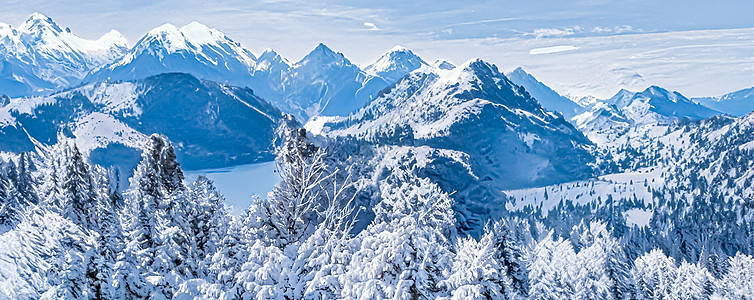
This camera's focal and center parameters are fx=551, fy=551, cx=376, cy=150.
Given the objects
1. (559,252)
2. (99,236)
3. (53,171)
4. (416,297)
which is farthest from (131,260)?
(559,252)

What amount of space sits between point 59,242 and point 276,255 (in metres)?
7.37

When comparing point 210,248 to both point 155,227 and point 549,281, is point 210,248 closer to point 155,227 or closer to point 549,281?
point 155,227

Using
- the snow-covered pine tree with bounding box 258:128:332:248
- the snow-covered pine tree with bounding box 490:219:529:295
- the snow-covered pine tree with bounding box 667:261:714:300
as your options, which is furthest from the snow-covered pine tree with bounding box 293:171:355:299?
the snow-covered pine tree with bounding box 667:261:714:300

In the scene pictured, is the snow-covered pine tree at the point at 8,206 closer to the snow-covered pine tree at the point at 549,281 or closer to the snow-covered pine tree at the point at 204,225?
the snow-covered pine tree at the point at 204,225

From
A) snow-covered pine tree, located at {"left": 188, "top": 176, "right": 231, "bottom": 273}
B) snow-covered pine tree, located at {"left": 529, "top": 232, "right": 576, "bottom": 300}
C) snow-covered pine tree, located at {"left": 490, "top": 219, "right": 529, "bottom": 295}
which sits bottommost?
snow-covered pine tree, located at {"left": 529, "top": 232, "right": 576, "bottom": 300}

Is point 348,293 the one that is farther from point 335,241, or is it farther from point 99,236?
point 99,236

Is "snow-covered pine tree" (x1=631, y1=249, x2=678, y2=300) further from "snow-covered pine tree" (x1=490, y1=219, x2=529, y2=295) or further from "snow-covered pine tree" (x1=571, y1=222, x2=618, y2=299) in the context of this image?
"snow-covered pine tree" (x1=490, y1=219, x2=529, y2=295)

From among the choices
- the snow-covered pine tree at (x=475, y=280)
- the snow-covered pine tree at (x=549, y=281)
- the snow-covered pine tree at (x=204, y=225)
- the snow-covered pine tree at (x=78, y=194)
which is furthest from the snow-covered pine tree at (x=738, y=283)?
the snow-covered pine tree at (x=78, y=194)

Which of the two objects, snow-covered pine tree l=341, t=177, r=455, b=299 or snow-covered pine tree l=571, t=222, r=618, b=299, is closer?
snow-covered pine tree l=341, t=177, r=455, b=299

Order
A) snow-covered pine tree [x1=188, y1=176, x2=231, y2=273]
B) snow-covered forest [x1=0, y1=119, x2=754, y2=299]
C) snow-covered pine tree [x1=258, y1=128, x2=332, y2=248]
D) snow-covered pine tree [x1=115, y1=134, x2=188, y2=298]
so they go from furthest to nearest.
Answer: snow-covered pine tree [x1=188, y1=176, x2=231, y2=273]
snow-covered pine tree [x1=258, y1=128, x2=332, y2=248]
snow-covered pine tree [x1=115, y1=134, x2=188, y2=298]
snow-covered forest [x1=0, y1=119, x2=754, y2=299]

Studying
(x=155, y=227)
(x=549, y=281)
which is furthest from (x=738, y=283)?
(x=155, y=227)

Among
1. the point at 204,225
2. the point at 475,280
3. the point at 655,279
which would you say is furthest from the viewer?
the point at 655,279

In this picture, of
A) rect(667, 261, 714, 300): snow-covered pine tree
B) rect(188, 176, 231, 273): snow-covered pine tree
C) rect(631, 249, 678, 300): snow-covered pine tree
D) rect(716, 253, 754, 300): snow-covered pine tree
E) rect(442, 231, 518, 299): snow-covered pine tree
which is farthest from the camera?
rect(716, 253, 754, 300): snow-covered pine tree

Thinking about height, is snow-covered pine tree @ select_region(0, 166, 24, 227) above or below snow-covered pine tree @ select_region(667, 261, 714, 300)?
above
